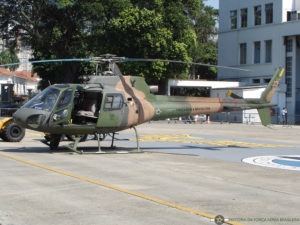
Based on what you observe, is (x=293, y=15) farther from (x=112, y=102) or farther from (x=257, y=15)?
(x=112, y=102)

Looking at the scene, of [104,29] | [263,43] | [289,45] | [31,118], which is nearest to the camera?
[31,118]

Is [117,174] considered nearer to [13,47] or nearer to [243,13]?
[13,47]

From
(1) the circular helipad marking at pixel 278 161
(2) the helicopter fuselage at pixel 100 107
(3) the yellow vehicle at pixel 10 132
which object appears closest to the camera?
(1) the circular helipad marking at pixel 278 161

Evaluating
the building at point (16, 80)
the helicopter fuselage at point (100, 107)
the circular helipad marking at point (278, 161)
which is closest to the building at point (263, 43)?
the building at point (16, 80)

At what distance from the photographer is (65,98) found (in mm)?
16562

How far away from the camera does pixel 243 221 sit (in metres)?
7.64

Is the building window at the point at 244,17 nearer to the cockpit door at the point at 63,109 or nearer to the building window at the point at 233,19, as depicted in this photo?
the building window at the point at 233,19

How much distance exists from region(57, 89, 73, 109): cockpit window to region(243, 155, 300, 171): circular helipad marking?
674 cm

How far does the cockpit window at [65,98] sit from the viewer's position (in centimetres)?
1647

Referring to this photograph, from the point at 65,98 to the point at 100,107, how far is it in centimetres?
136

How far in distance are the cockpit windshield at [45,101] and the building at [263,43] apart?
4146 centimetres

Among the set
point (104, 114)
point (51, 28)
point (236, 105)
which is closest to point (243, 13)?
point (51, 28)

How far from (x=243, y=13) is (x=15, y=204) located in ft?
199

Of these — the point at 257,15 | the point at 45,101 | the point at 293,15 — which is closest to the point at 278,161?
the point at 45,101
